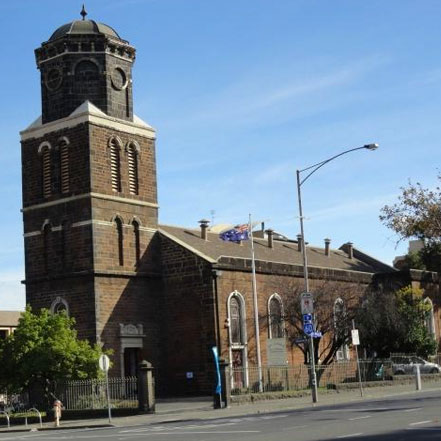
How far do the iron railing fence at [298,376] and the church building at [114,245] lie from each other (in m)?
3.53

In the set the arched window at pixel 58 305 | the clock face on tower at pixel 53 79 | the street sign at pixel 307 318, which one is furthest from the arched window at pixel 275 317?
the clock face on tower at pixel 53 79

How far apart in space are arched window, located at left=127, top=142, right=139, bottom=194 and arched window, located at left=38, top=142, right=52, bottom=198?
Answer: 4.47m

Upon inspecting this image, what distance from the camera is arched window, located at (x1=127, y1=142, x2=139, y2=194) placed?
4888 cm

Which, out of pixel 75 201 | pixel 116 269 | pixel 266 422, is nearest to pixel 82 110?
pixel 75 201

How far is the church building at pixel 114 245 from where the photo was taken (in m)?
46.0

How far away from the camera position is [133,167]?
49250 millimetres

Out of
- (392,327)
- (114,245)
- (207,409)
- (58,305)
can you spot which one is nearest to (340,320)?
(392,327)

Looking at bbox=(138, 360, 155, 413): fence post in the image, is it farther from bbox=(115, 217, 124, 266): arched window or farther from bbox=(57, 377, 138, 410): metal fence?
bbox=(115, 217, 124, 266): arched window

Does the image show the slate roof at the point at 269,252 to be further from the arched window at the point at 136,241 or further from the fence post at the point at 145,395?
the fence post at the point at 145,395

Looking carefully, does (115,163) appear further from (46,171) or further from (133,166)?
(46,171)

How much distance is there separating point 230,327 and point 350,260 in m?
21.7

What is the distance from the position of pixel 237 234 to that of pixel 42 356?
14693 millimetres

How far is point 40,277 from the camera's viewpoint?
4788cm

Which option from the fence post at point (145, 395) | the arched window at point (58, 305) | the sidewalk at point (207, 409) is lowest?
the sidewalk at point (207, 409)
